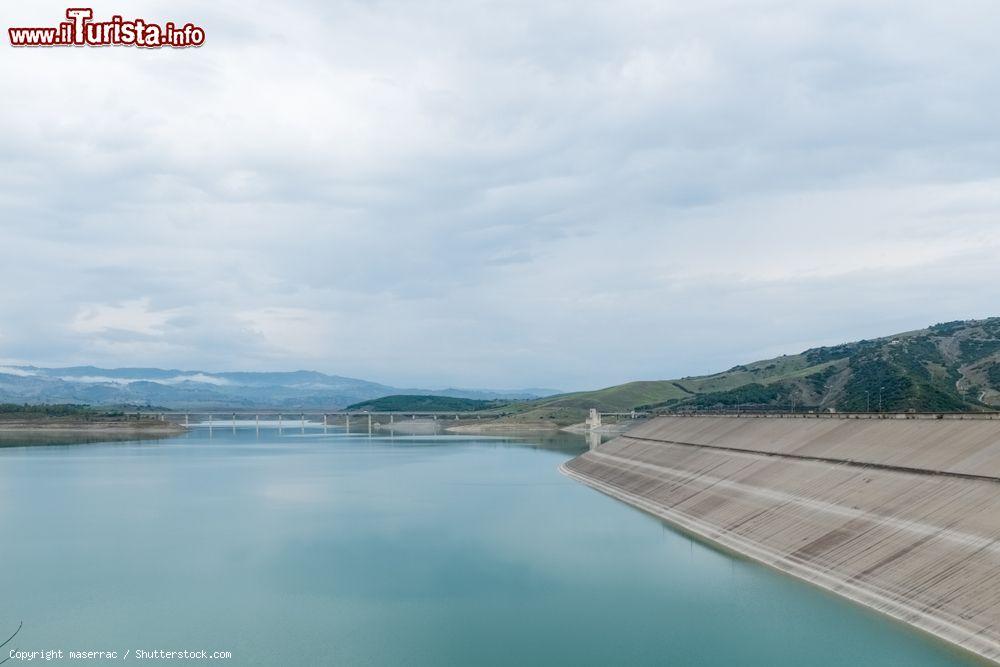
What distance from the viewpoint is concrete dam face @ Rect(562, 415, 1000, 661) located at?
32062 mm

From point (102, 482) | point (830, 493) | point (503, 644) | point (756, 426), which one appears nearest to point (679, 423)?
point (756, 426)

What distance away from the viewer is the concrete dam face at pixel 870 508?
32.1 metres

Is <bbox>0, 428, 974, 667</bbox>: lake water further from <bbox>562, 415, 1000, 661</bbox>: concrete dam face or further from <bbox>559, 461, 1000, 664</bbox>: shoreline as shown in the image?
<bbox>562, 415, 1000, 661</bbox>: concrete dam face

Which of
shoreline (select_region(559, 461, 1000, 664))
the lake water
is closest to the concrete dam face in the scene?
shoreline (select_region(559, 461, 1000, 664))

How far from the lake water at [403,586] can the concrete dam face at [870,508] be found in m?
1.66

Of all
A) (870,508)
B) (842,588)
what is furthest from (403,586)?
(870,508)

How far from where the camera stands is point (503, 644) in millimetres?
31766

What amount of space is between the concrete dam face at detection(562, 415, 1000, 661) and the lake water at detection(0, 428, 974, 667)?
1656mm

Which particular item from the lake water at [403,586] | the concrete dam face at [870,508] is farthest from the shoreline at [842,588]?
the lake water at [403,586]

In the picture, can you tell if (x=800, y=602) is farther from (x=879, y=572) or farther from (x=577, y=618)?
(x=577, y=618)

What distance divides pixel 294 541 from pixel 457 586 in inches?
679

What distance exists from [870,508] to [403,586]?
2540 centimetres

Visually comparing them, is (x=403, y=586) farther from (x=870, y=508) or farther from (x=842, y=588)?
(x=870, y=508)

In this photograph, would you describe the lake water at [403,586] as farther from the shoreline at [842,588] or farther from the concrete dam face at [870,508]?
the concrete dam face at [870,508]
